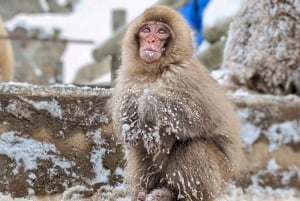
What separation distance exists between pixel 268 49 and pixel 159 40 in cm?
220

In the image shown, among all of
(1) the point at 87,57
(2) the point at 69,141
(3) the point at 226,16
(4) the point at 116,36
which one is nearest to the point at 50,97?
(2) the point at 69,141

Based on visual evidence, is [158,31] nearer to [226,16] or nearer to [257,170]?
[257,170]

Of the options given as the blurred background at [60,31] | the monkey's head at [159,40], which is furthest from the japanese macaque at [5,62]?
the blurred background at [60,31]

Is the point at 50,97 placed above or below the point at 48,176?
above

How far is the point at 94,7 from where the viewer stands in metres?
20.5

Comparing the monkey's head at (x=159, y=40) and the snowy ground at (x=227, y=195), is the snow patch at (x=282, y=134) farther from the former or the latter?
the monkey's head at (x=159, y=40)

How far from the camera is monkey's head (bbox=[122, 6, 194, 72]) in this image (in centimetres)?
358

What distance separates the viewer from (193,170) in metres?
3.55

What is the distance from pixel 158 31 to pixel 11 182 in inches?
45.2

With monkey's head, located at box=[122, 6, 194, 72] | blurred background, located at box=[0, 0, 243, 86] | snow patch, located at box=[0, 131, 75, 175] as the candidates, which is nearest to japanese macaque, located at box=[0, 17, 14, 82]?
snow patch, located at box=[0, 131, 75, 175]

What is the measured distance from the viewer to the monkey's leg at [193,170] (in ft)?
11.6

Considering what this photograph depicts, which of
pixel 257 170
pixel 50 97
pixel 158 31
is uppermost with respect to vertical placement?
pixel 158 31

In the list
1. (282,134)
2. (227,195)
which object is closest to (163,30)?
(227,195)

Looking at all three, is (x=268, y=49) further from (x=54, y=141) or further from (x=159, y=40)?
(x=159, y=40)
